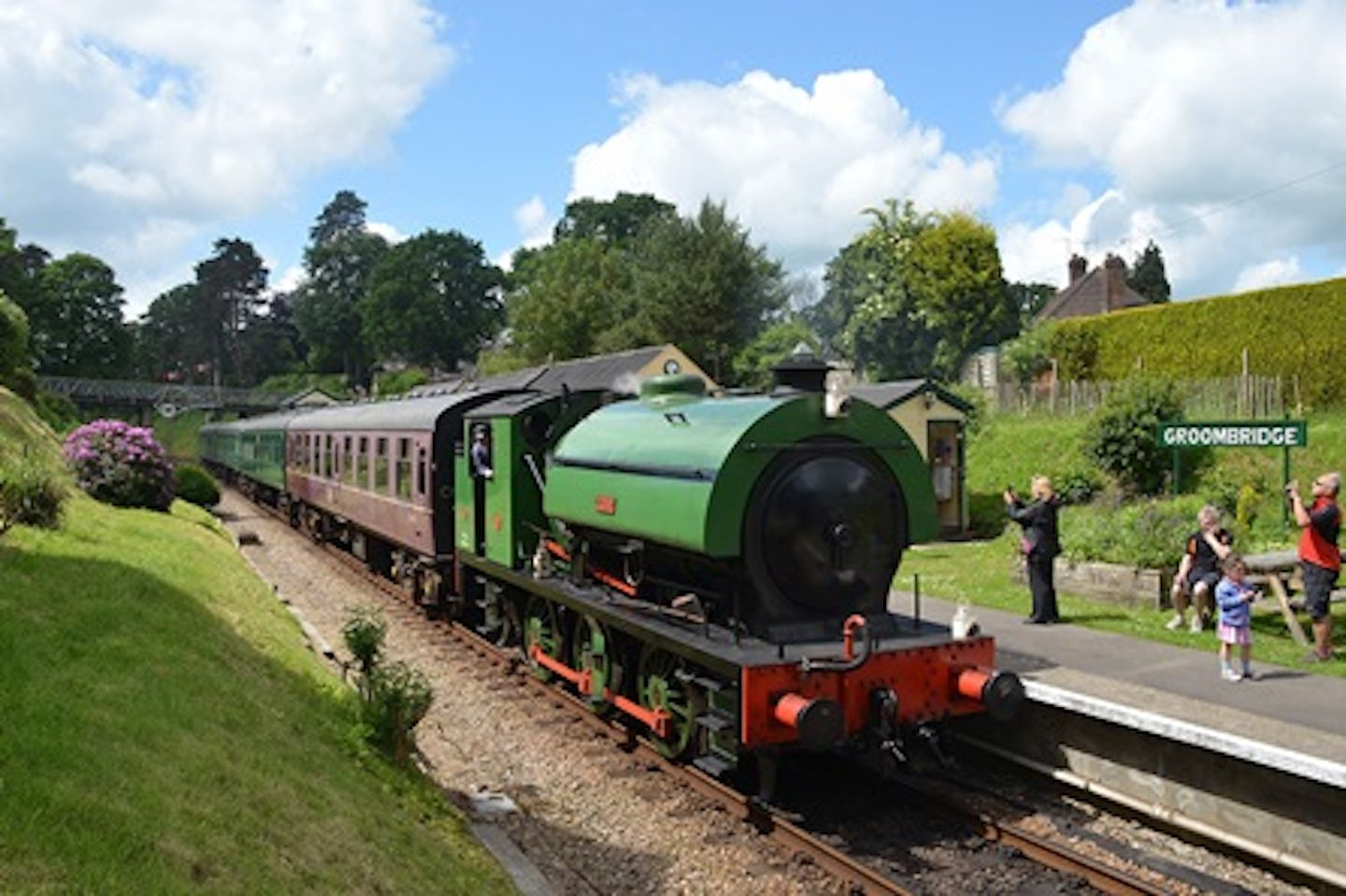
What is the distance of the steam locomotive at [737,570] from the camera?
725cm

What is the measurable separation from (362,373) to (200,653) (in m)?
93.8

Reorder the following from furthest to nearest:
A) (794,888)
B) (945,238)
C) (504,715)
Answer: (945,238)
(504,715)
(794,888)

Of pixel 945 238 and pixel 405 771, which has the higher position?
pixel 945 238

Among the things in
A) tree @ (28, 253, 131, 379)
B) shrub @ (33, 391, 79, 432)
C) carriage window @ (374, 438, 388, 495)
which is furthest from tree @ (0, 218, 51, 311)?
carriage window @ (374, 438, 388, 495)

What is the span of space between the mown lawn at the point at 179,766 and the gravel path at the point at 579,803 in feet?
2.51

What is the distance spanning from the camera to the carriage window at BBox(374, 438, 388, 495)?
53.5ft

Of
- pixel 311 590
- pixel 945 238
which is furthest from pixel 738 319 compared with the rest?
pixel 311 590

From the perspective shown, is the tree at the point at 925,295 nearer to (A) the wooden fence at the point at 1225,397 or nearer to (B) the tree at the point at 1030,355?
(B) the tree at the point at 1030,355

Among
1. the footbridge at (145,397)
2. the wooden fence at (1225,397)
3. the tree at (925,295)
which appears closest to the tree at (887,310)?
the tree at (925,295)

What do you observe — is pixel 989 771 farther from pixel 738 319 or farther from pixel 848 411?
pixel 738 319

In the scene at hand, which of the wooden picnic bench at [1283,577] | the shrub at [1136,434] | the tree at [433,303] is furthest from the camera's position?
the tree at [433,303]

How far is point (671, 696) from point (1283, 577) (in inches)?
288

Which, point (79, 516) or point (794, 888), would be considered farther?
point (79, 516)

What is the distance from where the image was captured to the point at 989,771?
352 inches
